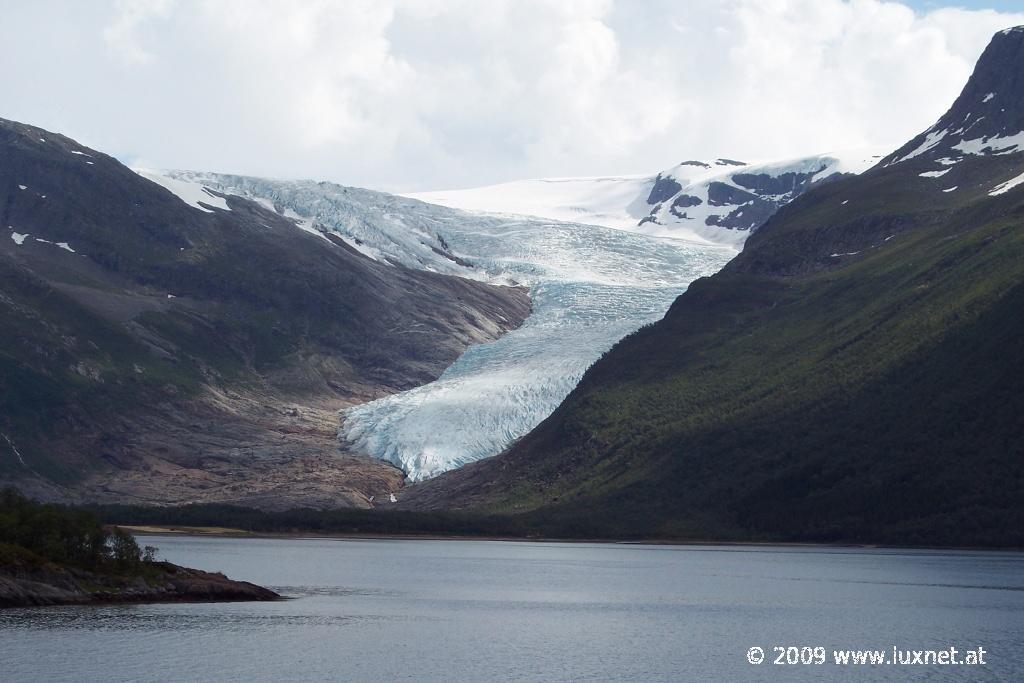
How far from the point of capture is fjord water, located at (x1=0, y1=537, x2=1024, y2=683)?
6969 centimetres

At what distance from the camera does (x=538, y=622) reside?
294ft

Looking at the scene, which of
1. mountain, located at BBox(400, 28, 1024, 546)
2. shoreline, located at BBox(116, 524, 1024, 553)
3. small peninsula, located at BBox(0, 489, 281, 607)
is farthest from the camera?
shoreline, located at BBox(116, 524, 1024, 553)

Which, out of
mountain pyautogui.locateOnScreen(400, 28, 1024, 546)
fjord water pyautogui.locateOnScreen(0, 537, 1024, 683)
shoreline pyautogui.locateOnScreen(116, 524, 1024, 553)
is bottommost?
fjord water pyautogui.locateOnScreen(0, 537, 1024, 683)

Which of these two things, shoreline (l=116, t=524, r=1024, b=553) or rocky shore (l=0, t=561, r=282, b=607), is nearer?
rocky shore (l=0, t=561, r=282, b=607)

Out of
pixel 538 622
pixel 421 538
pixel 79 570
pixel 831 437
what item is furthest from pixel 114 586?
pixel 831 437

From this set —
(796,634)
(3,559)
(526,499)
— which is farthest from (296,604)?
(526,499)

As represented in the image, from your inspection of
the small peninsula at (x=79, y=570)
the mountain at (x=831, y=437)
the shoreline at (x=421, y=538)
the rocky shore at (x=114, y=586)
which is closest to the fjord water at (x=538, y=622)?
the rocky shore at (x=114, y=586)

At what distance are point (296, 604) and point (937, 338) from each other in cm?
9171

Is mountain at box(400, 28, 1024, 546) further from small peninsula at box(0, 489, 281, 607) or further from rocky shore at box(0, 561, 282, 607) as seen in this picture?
small peninsula at box(0, 489, 281, 607)

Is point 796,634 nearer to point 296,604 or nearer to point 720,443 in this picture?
point 296,604

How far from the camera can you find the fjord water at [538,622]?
229ft

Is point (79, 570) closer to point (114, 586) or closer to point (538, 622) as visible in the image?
point (114, 586)

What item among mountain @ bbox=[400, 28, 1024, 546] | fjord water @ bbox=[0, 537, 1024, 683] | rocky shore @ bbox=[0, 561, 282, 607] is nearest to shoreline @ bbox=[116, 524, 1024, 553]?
mountain @ bbox=[400, 28, 1024, 546]

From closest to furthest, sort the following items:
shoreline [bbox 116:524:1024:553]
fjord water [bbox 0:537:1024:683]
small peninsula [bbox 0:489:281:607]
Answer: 1. fjord water [bbox 0:537:1024:683]
2. small peninsula [bbox 0:489:281:607]
3. shoreline [bbox 116:524:1024:553]
